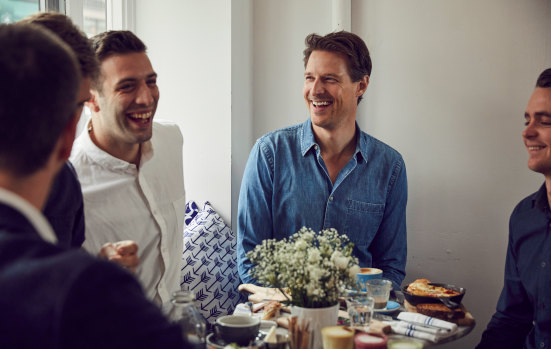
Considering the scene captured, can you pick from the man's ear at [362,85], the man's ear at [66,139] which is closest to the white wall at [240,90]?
the man's ear at [362,85]

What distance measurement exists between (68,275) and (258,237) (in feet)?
6.05

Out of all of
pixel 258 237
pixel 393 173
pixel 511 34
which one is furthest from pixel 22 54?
pixel 511 34

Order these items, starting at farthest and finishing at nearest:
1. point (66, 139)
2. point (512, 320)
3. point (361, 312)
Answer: point (512, 320), point (361, 312), point (66, 139)

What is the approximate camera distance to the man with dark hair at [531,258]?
216 centimetres

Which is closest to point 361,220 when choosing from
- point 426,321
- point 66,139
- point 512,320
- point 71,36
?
point 512,320

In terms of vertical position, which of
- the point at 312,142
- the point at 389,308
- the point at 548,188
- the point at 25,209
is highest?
the point at 25,209

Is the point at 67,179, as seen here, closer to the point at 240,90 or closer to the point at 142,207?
the point at 142,207

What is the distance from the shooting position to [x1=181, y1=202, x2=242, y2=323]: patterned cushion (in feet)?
8.84

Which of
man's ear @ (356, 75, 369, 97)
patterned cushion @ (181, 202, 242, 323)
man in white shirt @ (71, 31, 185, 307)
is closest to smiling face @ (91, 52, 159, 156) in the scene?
man in white shirt @ (71, 31, 185, 307)

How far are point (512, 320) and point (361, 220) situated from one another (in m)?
0.75

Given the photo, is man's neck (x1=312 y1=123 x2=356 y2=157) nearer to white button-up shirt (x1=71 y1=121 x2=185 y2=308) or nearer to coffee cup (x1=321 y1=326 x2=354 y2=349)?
white button-up shirt (x1=71 y1=121 x2=185 y2=308)

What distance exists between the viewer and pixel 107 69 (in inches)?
86.0

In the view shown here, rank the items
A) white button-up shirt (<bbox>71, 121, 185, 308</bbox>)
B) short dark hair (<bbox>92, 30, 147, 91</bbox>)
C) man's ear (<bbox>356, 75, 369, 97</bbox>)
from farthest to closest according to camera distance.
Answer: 1. man's ear (<bbox>356, 75, 369, 97</bbox>)
2. short dark hair (<bbox>92, 30, 147, 91</bbox>)
3. white button-up shirt (<bbox>71, 121, 185, 308</bbox>)

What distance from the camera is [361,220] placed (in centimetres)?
261
